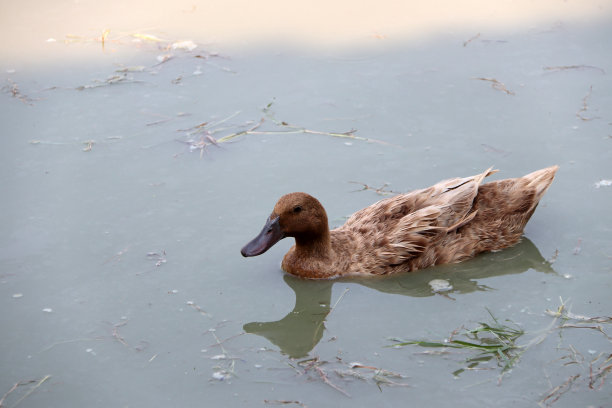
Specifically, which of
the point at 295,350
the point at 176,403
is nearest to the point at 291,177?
the point at 295,350

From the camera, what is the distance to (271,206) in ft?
22.0

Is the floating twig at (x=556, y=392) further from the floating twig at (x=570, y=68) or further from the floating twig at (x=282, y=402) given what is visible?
the floating twig at (x=570, y=68)

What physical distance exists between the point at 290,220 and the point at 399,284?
92cm

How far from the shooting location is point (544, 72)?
8.37 metres

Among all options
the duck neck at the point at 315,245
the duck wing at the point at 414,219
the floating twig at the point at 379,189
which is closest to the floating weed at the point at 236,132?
the floating twig at the point at 379,189

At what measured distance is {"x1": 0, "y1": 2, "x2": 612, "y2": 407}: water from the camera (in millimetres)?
5012

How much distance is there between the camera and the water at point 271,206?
5012mm

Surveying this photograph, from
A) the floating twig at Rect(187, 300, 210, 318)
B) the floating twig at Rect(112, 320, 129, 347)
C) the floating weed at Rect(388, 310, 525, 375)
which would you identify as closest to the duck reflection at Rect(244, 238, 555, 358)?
the floating twig at Rect(187, 300, 210, 318)

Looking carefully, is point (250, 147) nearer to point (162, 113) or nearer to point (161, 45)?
point (162, 113)

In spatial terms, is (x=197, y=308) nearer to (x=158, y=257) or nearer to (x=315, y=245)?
(x=158, y=257)

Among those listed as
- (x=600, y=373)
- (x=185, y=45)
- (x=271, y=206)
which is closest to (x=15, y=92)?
(x=185, y=45)

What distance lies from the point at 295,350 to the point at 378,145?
8.79 ft

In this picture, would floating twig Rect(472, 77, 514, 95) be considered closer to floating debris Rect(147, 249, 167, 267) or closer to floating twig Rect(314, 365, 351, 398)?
floating debris Rect(147, 249, 167, 267)

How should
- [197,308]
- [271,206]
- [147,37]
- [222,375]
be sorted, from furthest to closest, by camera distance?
[147,37], [271,206], [197,308], [222,375]
